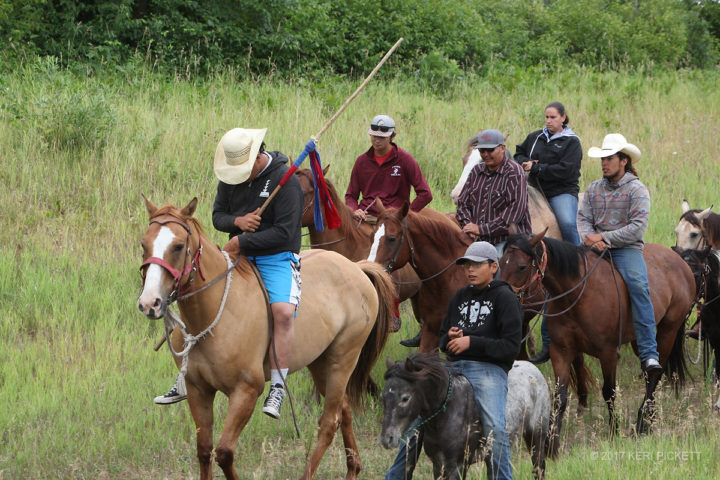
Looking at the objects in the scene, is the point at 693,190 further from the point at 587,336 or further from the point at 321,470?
the point at 321,470

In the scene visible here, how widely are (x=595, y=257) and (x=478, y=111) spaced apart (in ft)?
32.2

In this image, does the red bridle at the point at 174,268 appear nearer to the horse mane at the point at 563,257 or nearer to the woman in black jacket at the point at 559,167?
the horse mane at the point at 563,257

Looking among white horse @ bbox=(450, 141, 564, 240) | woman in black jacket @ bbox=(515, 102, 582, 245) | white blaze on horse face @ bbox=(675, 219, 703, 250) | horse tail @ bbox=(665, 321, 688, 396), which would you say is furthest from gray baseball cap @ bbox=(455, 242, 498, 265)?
white blaze on horse face @ bbox=(675, 219, 703, 250)

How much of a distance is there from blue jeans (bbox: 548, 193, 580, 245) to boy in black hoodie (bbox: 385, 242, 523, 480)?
4404 millimetres

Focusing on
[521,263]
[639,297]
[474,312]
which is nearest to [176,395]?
[474,312]

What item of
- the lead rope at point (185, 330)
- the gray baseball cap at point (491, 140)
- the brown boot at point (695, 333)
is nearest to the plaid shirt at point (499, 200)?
the gray baseball cap at point (491, 140)

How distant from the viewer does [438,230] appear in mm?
8555

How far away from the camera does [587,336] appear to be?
797 cm

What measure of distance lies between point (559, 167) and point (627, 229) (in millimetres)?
2039

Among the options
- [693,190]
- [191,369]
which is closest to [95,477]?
[191,369]

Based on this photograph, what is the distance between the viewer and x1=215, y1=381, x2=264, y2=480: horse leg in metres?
5.79

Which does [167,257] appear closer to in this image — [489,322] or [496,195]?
[489,322]

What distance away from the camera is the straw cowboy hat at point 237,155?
20.4ft

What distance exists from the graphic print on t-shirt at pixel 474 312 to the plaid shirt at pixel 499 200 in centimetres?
229
